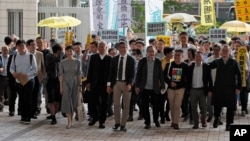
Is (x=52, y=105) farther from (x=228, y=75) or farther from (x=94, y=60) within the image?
(x=228, y=75)

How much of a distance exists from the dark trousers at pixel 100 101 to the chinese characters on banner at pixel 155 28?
5163 millimetres

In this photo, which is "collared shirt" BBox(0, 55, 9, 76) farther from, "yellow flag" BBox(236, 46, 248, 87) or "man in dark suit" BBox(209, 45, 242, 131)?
"yellow flag" BBox(236, 46, 248, 87)

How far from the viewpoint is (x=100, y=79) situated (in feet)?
41.7

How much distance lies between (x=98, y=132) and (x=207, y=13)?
466 inches

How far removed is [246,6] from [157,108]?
670 centimetres

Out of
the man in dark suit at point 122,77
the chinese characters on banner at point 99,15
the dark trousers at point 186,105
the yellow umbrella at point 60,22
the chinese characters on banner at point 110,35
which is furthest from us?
the yellow umbrella at point 60,22

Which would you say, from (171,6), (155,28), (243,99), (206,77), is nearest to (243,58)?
(243,99)

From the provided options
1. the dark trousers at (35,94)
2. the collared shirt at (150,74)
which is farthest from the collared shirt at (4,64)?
the collared shirt at (150,74)

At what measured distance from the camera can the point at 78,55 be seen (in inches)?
553

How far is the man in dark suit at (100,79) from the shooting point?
12648 millimetres

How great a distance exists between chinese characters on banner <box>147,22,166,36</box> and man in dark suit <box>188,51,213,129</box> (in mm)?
4935

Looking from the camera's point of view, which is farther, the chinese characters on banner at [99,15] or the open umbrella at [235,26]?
Result: the open umbrella at [235,26]

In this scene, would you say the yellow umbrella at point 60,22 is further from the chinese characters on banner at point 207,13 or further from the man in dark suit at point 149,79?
the man in dark suit at point 149,79

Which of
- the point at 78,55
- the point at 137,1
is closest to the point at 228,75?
the point at 78,55
